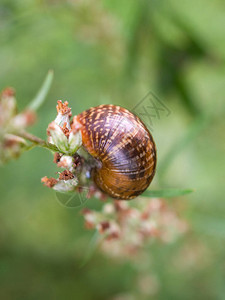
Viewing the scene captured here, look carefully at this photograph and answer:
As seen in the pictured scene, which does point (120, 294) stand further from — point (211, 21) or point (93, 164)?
point (211, 21)

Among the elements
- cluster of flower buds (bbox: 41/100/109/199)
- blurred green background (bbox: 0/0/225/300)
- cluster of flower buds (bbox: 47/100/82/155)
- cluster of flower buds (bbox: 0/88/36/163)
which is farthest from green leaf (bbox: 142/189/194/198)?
blurred green background (bbox: 0/0/225/300)

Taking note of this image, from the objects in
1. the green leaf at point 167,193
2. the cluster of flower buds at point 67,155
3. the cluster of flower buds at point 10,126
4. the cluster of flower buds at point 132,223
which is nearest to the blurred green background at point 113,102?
the cluster of flower buds at point 132,223

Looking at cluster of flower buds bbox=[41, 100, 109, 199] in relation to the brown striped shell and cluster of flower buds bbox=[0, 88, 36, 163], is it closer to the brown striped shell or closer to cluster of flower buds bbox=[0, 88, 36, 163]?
the brown striped shell

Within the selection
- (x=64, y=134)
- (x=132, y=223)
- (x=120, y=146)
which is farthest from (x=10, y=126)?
(x=132, y=223)

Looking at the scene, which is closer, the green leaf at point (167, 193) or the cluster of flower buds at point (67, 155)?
the cluster of flower buds at point (67, 155)

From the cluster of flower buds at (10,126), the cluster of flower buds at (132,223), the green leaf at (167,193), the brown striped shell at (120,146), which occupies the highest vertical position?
the cluster of flower buds at (10,126)

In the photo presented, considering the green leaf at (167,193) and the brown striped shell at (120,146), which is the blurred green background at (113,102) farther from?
the brown striped shell at (120,146)
